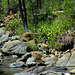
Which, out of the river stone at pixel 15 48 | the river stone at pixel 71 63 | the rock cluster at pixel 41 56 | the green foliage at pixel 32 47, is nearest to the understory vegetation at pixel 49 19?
the rock cluster at pixel 41 56

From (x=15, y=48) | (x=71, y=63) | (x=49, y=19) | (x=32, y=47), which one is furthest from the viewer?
(x=49, y=19)

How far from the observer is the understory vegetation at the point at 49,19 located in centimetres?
1523

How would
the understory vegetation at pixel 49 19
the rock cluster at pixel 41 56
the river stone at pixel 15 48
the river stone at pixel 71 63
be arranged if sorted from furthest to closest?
the understory vegetation at pixel 49 19 → the river stone at pixel 15 48 → the rock cluster at pixel 41 56 → the river stone at pixel 71 63

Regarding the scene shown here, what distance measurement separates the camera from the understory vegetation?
1523 cm

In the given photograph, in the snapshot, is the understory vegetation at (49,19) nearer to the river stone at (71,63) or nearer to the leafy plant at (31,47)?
the leafy plant at (31,47)

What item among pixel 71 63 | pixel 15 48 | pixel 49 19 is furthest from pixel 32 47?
pixel 49 19

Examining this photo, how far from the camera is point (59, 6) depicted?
68.1 ft

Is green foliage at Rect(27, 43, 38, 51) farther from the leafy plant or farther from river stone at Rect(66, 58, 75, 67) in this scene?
river stone at Rect(66, 58, 75, 67)

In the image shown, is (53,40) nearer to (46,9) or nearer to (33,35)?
(33,35)

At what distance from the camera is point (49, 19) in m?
21.1

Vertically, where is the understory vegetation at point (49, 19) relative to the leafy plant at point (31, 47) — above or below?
above

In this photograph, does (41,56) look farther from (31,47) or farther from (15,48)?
(15,48)

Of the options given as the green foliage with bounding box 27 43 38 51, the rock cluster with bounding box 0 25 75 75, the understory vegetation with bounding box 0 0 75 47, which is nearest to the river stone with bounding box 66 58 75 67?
the rock cluster with bounding box 0 25 75 75

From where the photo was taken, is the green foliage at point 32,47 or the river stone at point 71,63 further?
the green foliage at point 32,47
